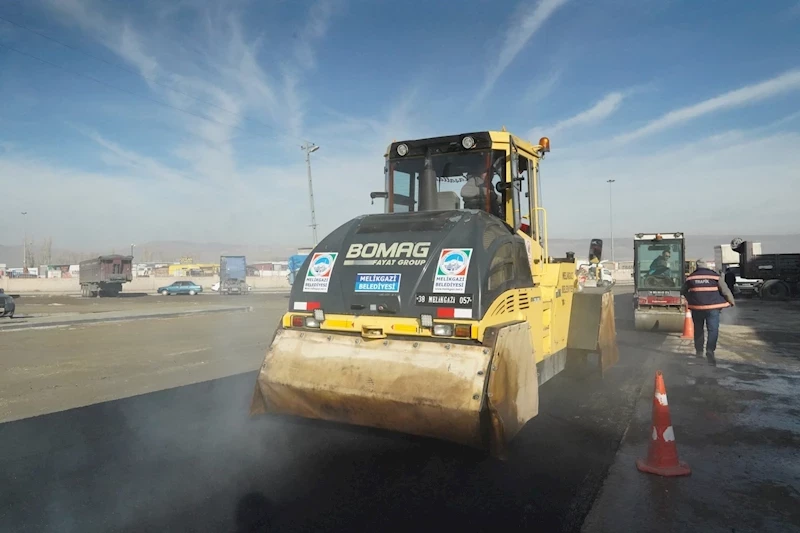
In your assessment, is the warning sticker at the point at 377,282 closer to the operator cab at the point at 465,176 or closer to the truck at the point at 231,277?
the operator cab at the point at 465,176

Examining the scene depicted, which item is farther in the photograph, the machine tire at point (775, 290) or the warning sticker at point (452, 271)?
the machine tire at point (775, 290)

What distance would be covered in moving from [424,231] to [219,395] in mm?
3741

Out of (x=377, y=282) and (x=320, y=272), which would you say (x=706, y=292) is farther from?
(x=320, y=272)

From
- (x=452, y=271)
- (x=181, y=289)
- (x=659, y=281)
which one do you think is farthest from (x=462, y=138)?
(x=181, y=289)

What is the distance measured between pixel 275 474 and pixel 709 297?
7.43m

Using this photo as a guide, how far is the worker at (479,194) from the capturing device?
585 cm

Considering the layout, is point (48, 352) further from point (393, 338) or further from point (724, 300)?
point (724, 300)

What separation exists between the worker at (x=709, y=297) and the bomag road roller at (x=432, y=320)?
13.9ft

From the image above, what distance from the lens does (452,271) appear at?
458 centimetres

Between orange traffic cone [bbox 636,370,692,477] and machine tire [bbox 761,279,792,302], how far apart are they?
24.9 metres

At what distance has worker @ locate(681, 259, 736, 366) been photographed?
347 inches

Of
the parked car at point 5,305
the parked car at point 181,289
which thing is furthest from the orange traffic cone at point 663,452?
the parked car at point 181,289

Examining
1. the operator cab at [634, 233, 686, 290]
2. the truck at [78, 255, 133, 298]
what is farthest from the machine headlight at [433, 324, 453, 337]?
the truck at [78, 255, 133, 298]

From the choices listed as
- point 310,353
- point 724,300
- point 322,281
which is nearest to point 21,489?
point 310,353
